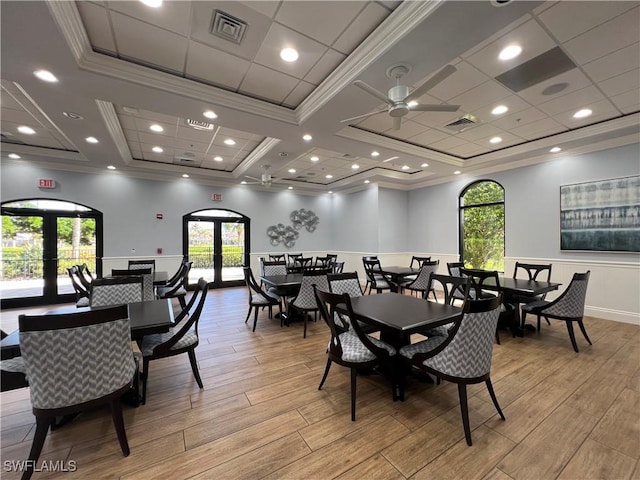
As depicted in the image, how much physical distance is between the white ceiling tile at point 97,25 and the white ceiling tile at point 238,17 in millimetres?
720

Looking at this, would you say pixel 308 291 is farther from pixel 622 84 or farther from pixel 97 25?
pixel 622 84

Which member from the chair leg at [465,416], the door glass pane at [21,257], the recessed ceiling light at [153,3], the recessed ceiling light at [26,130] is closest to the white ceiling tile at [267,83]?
the recessed ceiling light at [153,3]

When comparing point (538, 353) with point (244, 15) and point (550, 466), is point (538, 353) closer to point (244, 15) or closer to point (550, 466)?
point (550, 466)

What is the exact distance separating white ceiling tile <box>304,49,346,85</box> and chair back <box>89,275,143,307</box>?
3.18 m

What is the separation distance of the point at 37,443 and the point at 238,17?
3.43 meters

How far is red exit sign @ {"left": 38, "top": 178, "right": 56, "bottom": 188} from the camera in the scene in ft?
→ 19.8

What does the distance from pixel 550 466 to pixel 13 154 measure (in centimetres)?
929

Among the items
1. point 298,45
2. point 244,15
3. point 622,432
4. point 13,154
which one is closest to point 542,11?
point 298,45

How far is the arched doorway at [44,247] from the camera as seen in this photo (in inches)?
231

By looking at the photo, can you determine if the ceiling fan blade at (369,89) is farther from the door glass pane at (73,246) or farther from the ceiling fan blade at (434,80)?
the door glass pane at (73,246)

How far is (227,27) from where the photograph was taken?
2459 millimetres

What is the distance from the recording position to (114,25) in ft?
8.02

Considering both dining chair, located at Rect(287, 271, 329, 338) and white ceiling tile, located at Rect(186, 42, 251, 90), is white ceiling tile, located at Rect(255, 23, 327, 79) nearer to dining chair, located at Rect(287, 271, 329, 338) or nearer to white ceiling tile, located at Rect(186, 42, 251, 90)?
white ceiling tile, located at Rect(186, 42, 251, 90)

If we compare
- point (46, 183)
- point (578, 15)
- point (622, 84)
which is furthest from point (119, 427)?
point (46, 183)
